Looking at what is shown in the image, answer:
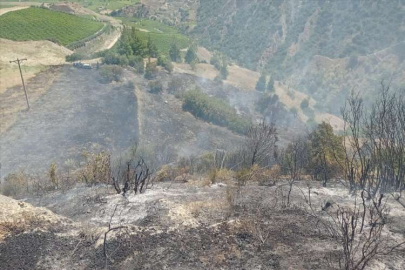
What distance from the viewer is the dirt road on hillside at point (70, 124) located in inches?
1631

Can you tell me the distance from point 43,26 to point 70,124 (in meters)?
49.5

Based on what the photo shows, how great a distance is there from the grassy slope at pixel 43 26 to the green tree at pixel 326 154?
70.2 meters

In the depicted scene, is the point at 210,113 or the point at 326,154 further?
the point at 210,113

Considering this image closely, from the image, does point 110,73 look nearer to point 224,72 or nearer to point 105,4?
point 224,72

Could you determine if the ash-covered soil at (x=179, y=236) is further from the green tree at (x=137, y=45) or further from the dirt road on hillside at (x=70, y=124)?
the green tree at (x=137, y=45)

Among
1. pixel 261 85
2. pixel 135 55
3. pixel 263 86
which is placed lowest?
pixel 263 86

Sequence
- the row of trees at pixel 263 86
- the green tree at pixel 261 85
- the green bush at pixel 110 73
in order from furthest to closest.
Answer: the row of trees at pixel 263 86 < the green tree at pixel 261 85 < the green bush at pixel 110 73

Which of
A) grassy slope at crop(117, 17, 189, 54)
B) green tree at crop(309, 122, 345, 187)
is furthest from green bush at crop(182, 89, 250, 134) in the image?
grassy slope at crop(117, 17, 189, 54)

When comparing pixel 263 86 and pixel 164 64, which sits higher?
pixel 164 64

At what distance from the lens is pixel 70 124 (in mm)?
48531

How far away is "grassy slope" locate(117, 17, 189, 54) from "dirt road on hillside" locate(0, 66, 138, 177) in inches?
2099

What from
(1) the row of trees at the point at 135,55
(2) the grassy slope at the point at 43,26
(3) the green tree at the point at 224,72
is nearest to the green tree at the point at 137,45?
(1) the row of trees at the point at 135,55

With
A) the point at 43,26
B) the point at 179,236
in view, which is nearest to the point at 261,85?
the point at 43,26

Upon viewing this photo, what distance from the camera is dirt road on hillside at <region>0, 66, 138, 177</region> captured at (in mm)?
41438
